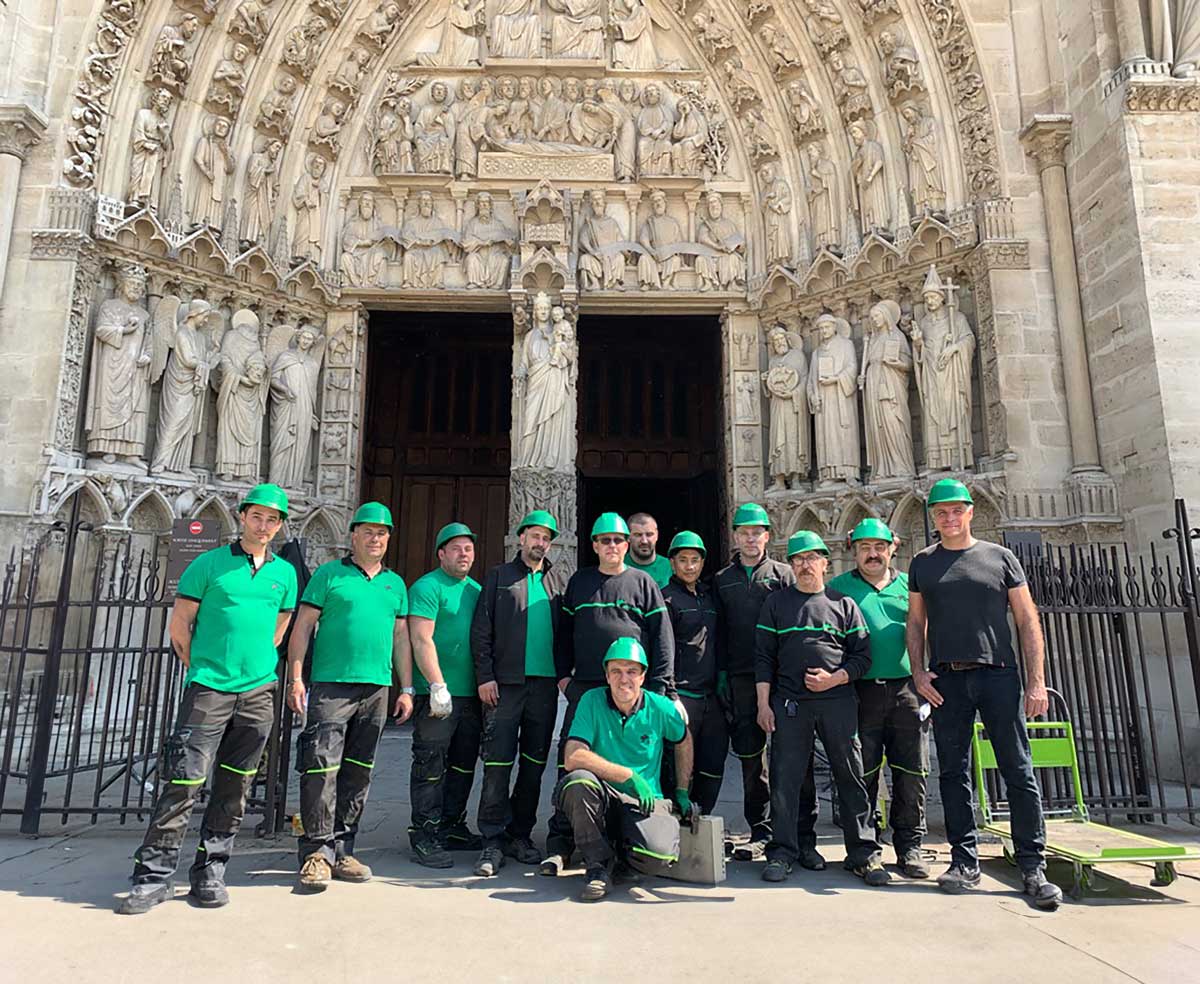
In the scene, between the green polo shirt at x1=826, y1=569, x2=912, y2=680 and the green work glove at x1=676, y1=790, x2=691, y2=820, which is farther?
the green polo shirt at x1=826, y1=569, x2=912, y2=680

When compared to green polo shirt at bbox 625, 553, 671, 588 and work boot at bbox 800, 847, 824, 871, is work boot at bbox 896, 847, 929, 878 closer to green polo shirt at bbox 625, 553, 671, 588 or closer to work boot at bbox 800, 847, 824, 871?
work boot at bbox 800, 847, 824, 871

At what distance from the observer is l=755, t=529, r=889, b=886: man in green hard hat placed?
3742 millimetres

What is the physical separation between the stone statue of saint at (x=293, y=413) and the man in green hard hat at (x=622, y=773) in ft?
21.4

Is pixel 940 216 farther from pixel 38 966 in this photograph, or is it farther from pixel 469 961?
pixel 38 966

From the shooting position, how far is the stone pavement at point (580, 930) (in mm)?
2645

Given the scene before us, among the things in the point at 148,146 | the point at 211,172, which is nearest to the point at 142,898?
the point at 148,146

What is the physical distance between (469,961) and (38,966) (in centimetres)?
137

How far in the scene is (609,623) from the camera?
3.99 meters

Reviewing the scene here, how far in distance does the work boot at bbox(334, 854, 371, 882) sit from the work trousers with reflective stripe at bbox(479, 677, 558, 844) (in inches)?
23.3

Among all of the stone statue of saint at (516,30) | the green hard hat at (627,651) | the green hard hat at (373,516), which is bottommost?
the green hard hat at (627,651)

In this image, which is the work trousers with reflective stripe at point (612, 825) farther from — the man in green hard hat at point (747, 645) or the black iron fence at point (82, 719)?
the black iron fence at point (82, 719)

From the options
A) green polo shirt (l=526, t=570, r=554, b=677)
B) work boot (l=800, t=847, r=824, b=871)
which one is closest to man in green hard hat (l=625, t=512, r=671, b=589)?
green polo shirt (l=526, t=570, r=554, b=677)

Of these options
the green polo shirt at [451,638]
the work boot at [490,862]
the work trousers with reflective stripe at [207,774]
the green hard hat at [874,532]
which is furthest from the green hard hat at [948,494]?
the work trousers with reflective stripe at [207,774]

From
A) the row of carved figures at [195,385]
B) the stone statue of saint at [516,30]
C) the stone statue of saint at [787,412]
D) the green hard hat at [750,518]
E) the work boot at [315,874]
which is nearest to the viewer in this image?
the work boot at [315,874]
